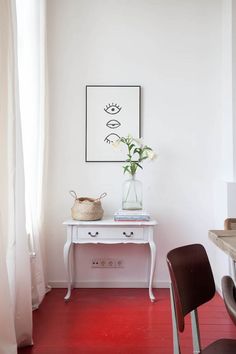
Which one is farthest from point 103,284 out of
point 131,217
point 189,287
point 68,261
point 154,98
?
point 189,287

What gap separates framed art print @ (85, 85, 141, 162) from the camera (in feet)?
9.36

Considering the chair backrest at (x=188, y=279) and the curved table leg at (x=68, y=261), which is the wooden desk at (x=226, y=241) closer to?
the chair backrest at (x=188, y=279)

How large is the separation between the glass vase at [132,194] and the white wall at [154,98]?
0.48 feet

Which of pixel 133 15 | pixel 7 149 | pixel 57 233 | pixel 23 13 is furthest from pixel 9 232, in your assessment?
pixel 133 15

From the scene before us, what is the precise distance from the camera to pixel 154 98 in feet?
9.46

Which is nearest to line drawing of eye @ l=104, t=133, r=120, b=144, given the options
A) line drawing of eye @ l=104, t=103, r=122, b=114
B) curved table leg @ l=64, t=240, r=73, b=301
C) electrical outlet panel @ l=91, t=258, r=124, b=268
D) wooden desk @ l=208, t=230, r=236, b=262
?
line drawing of eye @ l=104, t=103, r=122, b=114

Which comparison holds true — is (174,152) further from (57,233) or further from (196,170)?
(57,233)

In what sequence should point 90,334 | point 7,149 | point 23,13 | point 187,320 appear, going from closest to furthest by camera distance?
point 7,149 → point 90,334 → point 187,320 → point 23,13

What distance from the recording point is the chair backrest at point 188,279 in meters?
0.91

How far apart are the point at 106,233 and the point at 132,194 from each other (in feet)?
1.51

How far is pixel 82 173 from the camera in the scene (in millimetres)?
2887

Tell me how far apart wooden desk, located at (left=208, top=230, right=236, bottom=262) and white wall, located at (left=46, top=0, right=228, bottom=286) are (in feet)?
5.67

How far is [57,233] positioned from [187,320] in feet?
4.63

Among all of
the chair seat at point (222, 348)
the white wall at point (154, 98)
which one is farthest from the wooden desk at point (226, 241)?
the white wall at point (154, 98)
